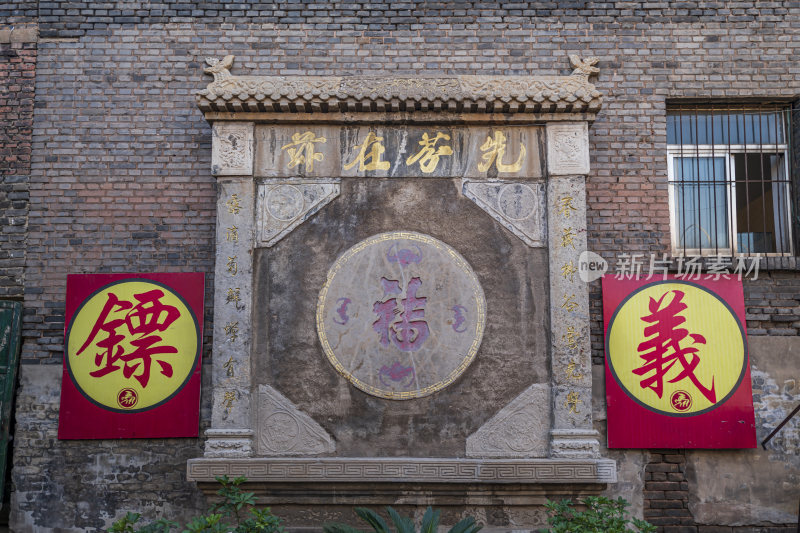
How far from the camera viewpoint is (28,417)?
24.2ft

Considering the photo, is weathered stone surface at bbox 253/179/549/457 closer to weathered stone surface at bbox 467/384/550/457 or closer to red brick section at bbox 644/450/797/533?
weathered stone surface at bbox 467/384/550/457

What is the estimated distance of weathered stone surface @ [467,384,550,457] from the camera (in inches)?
268

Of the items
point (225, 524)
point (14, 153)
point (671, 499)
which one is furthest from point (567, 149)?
point (14, 153)

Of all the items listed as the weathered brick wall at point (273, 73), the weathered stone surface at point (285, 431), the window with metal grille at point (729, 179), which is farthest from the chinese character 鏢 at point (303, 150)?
the window with metal grille at point (729, 179)

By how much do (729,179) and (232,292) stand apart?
5232 mm

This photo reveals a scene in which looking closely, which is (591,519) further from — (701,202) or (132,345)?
(132,345)

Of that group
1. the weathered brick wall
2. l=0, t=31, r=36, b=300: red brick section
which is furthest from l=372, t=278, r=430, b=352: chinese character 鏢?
l=0, t=31, r=36, b=300: red brick section

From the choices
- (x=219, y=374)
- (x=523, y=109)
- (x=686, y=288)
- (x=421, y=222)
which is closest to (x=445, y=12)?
(x=523, y=109)

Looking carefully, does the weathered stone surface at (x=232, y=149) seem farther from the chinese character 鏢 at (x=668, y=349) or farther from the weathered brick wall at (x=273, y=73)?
the chinese character 鏢 at (x=668, y=349)

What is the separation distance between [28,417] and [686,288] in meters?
6.54

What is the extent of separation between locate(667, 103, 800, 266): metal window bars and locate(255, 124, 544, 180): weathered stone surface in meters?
1.82

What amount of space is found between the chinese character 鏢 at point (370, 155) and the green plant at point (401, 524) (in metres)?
3.10

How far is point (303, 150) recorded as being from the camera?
23.9ft

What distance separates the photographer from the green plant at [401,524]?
6.19 metres
